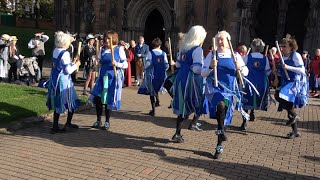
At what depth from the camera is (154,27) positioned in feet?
81.4

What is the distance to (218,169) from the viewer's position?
540cm

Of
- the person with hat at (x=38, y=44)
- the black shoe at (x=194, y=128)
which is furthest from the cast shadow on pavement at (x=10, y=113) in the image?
the person with hat at (x=38, y=44)

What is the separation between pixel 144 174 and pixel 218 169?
109 cm

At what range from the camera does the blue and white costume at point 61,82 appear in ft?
22.5

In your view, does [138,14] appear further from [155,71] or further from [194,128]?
[194,128]

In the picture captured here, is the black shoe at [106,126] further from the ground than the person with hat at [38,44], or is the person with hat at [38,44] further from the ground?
the person with hat at [38,44]

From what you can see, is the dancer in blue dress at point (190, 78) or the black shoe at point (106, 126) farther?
the black shoe at point (106, 126)

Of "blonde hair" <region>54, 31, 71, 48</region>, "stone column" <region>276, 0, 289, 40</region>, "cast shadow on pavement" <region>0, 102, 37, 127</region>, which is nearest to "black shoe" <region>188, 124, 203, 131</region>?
"blonde hair" <region>54, 31, 71, 48</region>

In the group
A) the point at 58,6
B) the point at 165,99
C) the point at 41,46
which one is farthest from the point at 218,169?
the point at 58,6

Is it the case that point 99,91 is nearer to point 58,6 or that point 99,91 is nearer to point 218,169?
point 218,169

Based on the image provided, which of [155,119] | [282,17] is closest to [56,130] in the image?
[155,119]

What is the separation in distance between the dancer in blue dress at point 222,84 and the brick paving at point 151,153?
0.59 m

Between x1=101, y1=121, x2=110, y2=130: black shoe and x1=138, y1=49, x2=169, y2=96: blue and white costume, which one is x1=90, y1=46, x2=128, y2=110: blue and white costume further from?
x1=138, y1=49, x2=169, y2=96: blue and white costume

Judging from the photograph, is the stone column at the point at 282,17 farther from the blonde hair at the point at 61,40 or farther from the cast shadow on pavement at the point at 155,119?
the blonde hair at the point at 61,40
